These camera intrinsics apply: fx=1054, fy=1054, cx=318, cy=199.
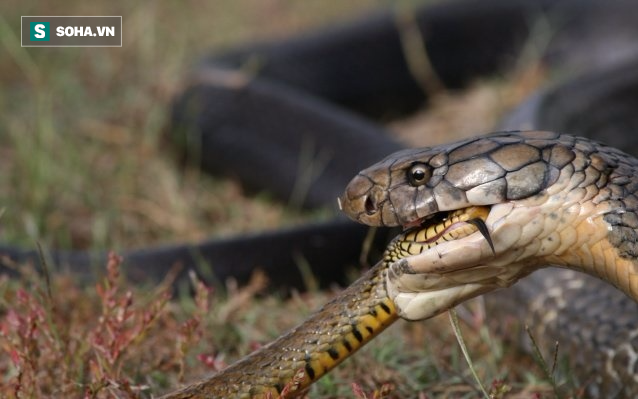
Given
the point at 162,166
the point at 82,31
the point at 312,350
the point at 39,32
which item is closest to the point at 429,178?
the point at 312,350

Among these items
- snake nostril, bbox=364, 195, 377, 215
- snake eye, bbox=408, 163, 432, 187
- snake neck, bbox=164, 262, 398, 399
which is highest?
snake eye, bbox=408, 163, 432, 187

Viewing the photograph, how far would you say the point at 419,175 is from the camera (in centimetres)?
281

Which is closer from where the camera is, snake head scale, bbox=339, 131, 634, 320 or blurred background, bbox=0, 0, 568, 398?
snake head scale, bbox=339, 131, 634, 320

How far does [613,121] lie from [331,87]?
7.02 feet

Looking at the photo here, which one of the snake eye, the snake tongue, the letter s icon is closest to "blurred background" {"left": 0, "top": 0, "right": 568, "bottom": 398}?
the letter s icon

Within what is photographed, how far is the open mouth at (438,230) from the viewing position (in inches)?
107

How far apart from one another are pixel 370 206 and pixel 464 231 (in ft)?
0.90

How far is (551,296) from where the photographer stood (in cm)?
415

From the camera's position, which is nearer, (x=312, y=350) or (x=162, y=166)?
(x=312, y=350)

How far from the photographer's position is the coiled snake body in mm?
2676

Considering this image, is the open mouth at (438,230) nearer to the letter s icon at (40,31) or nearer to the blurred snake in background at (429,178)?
the blurred snake in background at (429,178)

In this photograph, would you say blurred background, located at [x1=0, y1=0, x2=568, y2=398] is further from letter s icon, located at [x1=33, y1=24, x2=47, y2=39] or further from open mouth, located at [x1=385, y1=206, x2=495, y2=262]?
open mouth, located at [x1=385, y1=206, x2=495, y2=262]

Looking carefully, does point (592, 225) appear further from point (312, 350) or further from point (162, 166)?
point (162, 166)

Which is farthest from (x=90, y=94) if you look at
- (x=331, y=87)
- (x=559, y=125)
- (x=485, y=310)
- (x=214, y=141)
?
(x=485, y=310)
